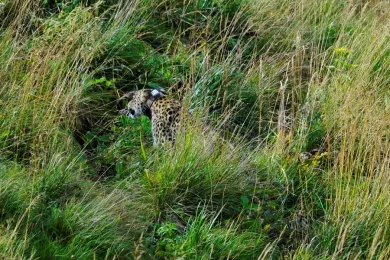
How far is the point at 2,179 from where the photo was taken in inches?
211

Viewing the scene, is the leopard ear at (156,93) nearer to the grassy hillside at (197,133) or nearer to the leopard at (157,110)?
the leopard at (157,110)

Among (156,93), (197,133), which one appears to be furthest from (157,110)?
(197,133)

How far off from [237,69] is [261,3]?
114cm

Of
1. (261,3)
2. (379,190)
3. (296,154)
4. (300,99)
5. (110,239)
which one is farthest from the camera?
(261,3)

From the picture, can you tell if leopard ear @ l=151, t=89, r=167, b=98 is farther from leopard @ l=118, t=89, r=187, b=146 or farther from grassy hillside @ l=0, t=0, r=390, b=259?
grassy hillside @ l=0, t=0, r=390, b=259

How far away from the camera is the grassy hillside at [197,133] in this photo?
5.40 metres

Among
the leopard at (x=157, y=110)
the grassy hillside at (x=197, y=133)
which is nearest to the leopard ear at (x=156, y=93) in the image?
the leopard at (x=157, y=110)

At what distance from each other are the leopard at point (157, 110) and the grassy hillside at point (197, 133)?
0.31 feet

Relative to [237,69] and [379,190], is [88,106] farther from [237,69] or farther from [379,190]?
[379,190]

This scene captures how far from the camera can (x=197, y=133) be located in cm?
618

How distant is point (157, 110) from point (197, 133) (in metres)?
0.79

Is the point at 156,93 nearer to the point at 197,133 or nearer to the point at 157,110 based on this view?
the point at 157,110

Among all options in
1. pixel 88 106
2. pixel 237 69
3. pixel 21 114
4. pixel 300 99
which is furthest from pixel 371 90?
pixel 21 114

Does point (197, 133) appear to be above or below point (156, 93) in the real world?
above
